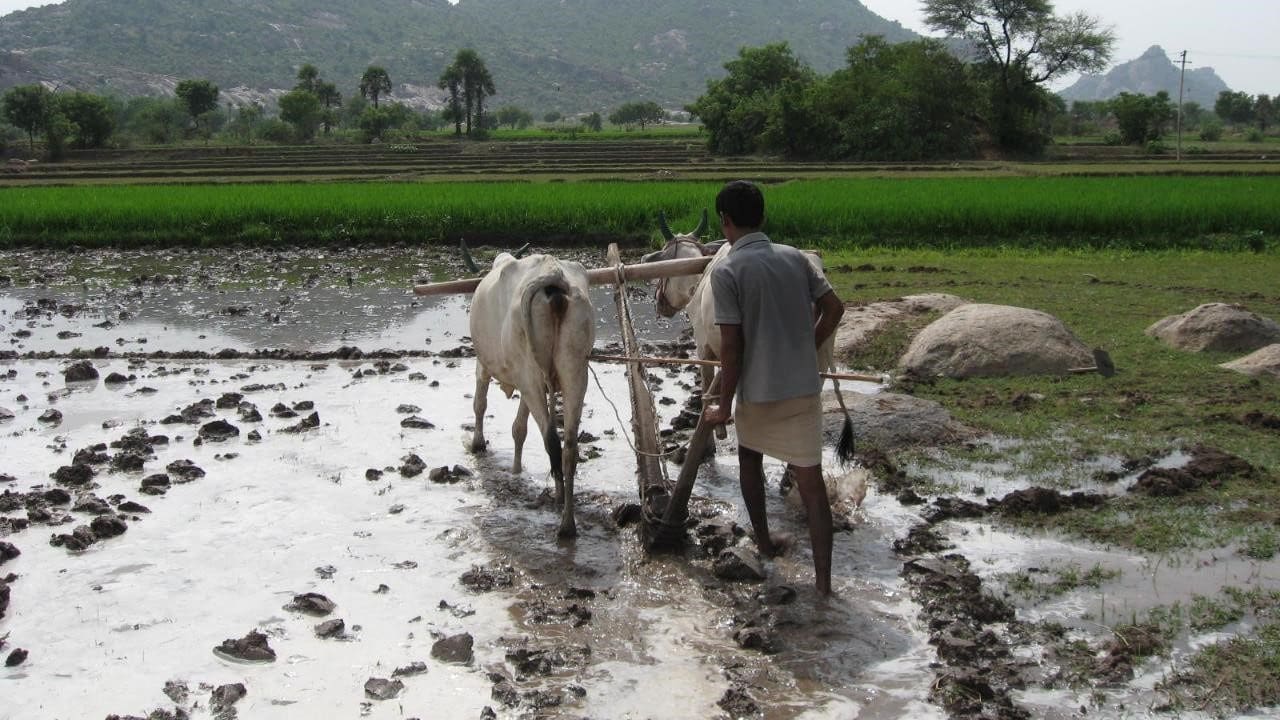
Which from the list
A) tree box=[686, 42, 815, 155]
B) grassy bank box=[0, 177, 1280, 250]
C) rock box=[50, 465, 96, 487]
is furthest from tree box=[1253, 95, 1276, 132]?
rock box=[50, 465, 96, 487]

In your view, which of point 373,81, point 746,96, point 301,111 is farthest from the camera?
point 373,81

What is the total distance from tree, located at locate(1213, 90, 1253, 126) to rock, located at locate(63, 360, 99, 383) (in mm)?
96524

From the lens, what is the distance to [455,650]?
4613mm

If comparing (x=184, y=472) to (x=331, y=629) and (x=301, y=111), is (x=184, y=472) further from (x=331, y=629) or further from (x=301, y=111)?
(x=301, y=111)

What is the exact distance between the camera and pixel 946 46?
162 feet

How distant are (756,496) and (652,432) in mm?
1056

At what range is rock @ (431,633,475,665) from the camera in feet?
15.0

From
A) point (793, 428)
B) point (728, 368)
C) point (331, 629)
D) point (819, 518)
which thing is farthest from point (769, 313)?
point (331, 629)

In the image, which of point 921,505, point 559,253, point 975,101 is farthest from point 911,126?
point 921,505

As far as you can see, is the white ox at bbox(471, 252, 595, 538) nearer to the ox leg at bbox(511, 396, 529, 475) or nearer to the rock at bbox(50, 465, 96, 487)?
the ox leg at bbox(511, 396, 529, 475)

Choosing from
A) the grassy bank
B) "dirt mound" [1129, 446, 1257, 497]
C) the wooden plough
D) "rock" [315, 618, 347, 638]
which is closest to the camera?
"rock" [315, 618, 347, 638]

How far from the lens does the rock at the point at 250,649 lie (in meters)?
4.59

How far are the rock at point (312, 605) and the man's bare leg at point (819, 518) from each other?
7.43ft

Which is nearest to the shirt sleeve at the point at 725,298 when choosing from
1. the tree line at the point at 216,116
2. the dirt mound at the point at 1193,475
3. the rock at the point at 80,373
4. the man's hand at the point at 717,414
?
the man's hand at the point at 717,414
